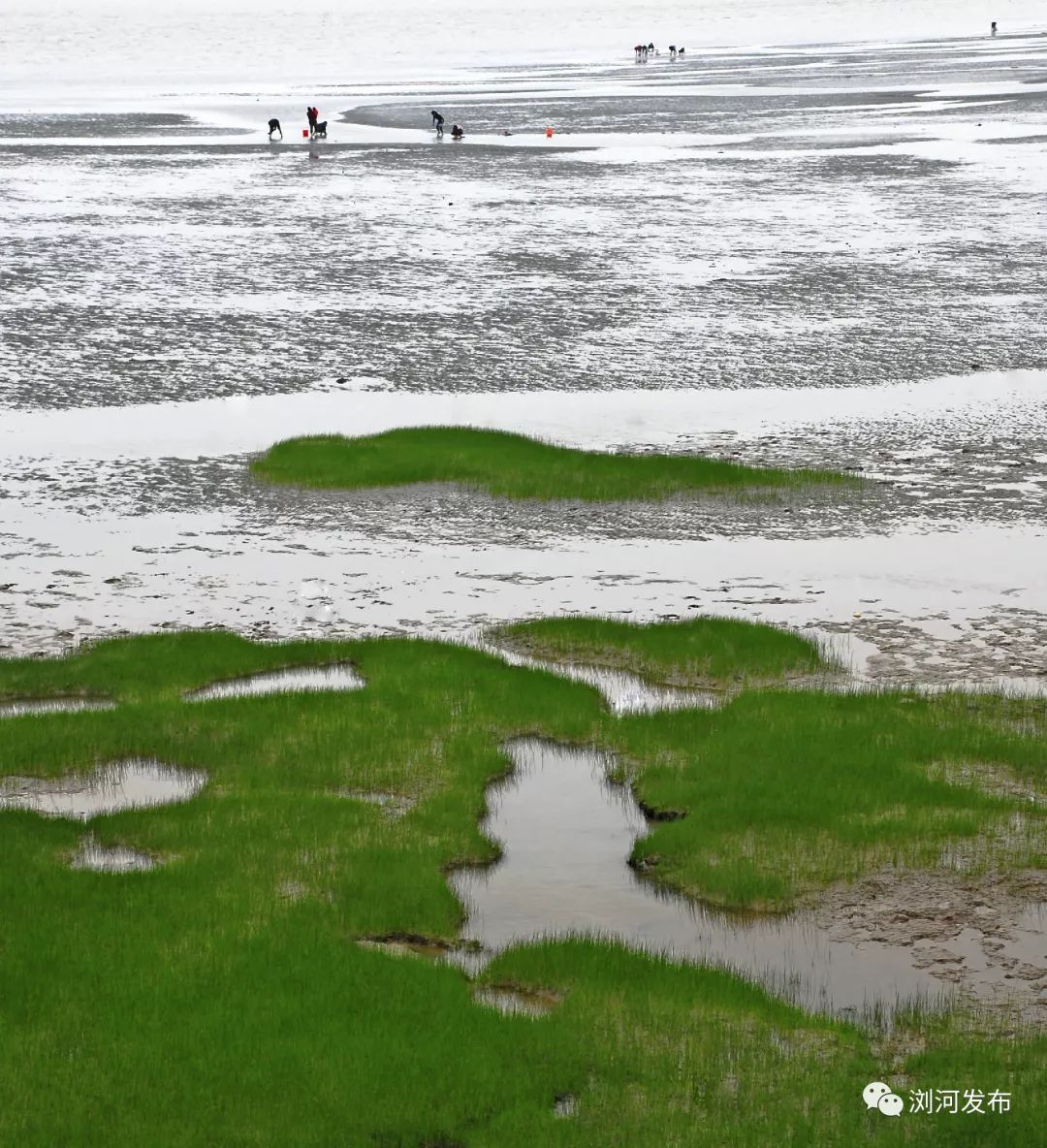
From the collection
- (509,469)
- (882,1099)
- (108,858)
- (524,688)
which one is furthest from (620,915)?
(509,469)

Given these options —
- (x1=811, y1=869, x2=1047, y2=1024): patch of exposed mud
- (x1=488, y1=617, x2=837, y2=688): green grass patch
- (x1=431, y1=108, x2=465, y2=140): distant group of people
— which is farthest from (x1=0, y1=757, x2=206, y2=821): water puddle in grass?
(x1=431, y1=108, x2=465, y2=140): distant group of people

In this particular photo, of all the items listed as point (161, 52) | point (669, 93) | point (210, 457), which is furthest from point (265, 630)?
point (161, 52)

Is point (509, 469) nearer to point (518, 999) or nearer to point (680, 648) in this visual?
point (680, 648)

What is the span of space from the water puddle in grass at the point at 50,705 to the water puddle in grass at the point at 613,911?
3790mm

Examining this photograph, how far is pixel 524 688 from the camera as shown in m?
14.2

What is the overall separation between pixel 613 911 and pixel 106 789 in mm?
4189

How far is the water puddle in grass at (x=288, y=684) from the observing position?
1440 cm

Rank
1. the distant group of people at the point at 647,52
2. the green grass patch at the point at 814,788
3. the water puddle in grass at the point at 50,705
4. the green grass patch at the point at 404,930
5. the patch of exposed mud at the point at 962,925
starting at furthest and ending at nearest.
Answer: the distant group of people at the point at 647,52 → the water puddle in grass at the point at 50,705 → the green grass patch at the point at 814,788 → the patch of exposed mud at the point at 962,925 → the green grass patch at the point at 404,930

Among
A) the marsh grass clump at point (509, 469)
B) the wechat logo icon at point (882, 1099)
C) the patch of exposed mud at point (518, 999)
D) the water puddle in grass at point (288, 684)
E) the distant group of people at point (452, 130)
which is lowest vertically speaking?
the patch of exposed mud at point (518, 999)

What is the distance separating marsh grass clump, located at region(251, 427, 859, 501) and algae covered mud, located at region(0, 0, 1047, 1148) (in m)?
0.07

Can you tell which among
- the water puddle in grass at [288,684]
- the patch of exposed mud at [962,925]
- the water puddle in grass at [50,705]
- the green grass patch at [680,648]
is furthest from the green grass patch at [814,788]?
the water puddle in grass at [50,705]

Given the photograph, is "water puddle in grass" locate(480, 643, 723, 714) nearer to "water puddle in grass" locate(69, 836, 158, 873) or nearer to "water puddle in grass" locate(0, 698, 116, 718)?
"water puddle in grass" locate(0, 698, 116, 718)

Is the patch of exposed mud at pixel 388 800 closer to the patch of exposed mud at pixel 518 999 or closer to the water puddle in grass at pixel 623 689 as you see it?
the water puddle in grass at pixel 623 689

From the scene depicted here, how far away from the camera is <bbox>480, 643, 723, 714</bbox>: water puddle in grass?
14078mm
